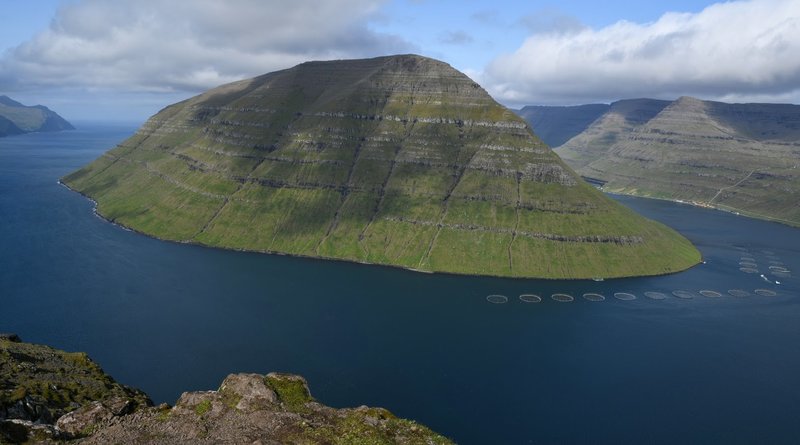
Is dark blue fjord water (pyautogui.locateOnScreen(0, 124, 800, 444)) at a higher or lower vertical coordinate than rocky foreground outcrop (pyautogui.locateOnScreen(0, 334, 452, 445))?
lower

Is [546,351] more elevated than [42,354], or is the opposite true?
[42,354]

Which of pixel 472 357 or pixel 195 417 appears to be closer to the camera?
pixel 195 417

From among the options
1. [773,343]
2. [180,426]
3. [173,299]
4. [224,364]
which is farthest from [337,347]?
[773,343]

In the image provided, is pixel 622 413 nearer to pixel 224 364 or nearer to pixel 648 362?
pixel 648 362

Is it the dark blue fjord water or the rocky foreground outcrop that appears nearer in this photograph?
the rocky foreground outcrop

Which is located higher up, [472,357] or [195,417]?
[195,417]

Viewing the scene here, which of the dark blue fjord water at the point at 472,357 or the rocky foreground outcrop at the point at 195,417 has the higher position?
the rocky foreground outcrop at the point at 195,417

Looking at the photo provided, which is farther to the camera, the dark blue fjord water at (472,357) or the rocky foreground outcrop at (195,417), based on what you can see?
the dark blue fjord water at (472,357)

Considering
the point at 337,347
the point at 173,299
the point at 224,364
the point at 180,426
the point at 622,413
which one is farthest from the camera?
the point at 173,299
